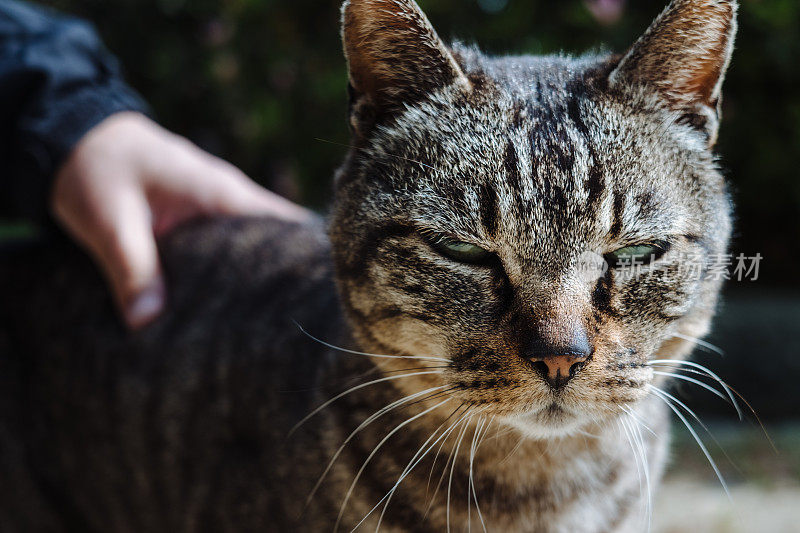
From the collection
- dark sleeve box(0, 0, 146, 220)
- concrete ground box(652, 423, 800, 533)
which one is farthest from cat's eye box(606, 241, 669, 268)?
dark sleeve box(0, 0, 146, 220)

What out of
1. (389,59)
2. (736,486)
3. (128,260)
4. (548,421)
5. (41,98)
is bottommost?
(736,486)

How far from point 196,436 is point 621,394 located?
1.12 metres

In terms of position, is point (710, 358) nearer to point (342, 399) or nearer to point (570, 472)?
point (570, 472)

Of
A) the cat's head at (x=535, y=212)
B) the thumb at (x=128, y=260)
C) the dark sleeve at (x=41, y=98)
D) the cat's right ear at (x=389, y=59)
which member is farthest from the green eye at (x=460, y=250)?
the dark sleeve at (x=41, y=98)

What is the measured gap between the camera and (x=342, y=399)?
5.31 feet

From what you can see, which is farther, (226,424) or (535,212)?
(226,424)

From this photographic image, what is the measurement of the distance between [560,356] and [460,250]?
10.7 inches

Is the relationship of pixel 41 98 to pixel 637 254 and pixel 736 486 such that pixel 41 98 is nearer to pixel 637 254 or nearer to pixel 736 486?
pixel 637 254

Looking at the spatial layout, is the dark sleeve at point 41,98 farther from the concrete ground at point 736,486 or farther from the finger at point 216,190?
the concrete ground at point 736,486

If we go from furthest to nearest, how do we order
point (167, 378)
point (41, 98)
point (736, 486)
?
1. point (736, 486)
2. point (41, 98)
3. point (167, 378)

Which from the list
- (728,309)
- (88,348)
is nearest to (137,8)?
(88,348)

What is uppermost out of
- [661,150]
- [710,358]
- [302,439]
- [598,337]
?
[661,150]

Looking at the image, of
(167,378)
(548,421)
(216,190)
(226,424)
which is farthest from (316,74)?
(548,421)

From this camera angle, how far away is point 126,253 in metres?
2.00
